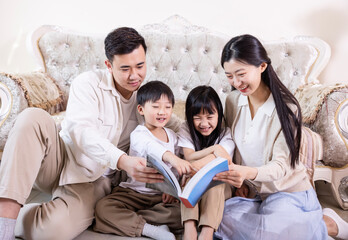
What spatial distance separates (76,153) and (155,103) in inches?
15.6

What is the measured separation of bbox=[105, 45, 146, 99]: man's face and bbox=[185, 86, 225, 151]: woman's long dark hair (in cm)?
26

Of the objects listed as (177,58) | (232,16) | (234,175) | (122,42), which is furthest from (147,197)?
(232,16)

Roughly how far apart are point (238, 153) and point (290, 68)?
48.3 inches

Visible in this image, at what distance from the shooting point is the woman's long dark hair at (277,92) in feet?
3.67

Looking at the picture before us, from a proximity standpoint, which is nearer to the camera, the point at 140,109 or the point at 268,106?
the point at 268,106

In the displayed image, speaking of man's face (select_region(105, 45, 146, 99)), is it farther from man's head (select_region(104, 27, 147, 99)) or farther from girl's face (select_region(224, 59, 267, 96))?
girl's face (select_region(224, 59, 267, 96))

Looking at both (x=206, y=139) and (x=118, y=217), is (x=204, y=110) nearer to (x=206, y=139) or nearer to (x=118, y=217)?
(x=206, y=139)

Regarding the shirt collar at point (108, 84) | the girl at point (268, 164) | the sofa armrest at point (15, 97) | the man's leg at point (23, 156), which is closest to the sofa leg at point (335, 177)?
the girl at point (268, 164)

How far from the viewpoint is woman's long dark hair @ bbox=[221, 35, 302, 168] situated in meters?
1.12

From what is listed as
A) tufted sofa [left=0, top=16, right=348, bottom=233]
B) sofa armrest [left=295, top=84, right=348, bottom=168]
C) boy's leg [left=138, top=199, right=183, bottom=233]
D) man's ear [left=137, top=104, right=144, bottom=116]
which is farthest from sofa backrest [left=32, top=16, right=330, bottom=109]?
boy's leg [left=138, top=199, right=183, bottom=233]

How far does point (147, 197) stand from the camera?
1281mm

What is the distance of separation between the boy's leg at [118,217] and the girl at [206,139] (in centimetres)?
21

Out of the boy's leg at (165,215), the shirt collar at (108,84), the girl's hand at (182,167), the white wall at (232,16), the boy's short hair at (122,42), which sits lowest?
the boy's leg at (165,215)

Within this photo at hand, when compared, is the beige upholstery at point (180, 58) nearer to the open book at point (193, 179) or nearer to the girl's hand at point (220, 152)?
the girl's hand at point (220, 152)
